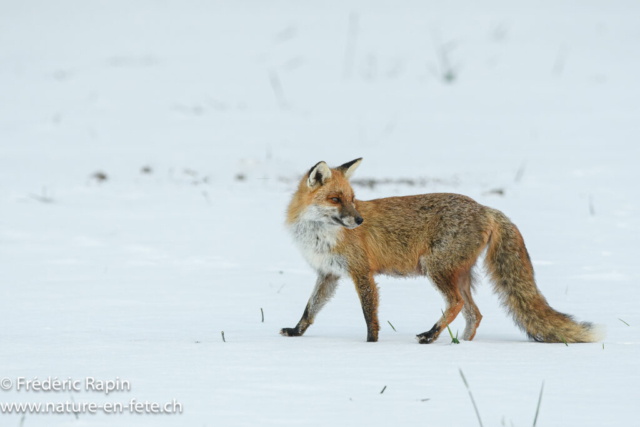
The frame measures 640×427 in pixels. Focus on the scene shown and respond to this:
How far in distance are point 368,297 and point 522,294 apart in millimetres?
1114

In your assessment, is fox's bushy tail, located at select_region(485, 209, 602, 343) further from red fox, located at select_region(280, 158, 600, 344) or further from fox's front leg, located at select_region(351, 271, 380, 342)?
fox's front leg, located at select_region(351, 271, 380, 342)

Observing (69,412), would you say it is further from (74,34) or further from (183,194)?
(74,34)

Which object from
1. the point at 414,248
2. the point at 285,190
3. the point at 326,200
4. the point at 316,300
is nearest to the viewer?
the point at 326,200

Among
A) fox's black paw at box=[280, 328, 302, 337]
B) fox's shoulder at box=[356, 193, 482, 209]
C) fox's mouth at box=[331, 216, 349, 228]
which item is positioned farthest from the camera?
fox's shoulder at box=[356, 193, 482, 209]

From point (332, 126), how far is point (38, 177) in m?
5.21

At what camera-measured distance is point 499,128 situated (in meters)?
13.6

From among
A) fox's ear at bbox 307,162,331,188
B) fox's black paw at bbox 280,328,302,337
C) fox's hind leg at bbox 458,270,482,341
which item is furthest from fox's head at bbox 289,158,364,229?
fox's hind leg at bbox 458,270,482,341

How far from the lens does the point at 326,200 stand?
5.80 metres

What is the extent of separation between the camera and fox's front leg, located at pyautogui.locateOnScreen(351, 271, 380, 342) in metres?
5.60

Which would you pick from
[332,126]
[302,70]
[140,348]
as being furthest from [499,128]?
[140,348]

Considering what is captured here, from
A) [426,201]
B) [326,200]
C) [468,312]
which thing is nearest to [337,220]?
[326,200]

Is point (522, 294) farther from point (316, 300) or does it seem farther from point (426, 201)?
point (316, 300)

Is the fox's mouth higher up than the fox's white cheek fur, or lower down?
higher up

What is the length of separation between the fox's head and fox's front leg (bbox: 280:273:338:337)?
1.70 ft
